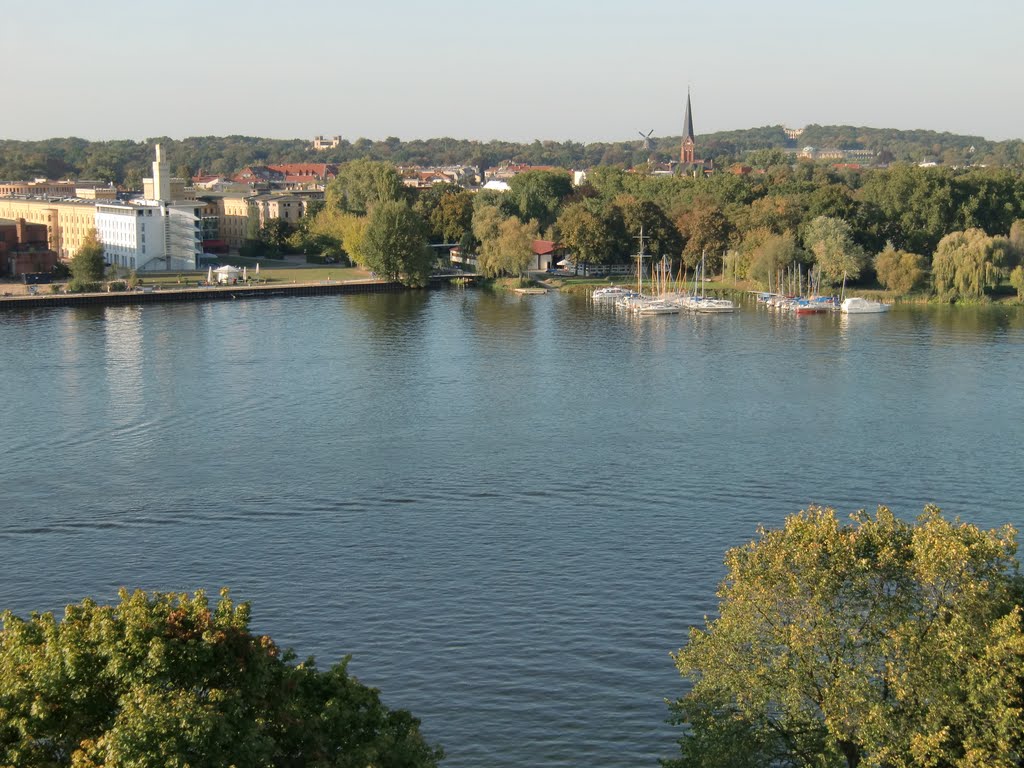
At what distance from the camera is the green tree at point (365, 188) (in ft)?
112

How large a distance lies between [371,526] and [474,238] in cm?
2349

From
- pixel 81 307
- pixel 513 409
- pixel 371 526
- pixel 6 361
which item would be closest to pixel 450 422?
pixel 513 409

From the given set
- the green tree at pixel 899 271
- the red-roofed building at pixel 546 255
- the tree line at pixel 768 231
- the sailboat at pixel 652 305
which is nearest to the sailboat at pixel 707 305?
the sailboat at pixel 652 305

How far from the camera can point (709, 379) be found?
16.8 meters

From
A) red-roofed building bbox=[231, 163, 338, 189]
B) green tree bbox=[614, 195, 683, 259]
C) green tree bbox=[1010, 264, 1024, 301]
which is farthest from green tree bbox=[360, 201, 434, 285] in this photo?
red-roofed building bbox=[231, 163, 338, 189]

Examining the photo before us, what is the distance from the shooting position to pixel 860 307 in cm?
2439

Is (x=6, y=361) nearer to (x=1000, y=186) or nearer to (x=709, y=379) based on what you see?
(x=709, y=379)

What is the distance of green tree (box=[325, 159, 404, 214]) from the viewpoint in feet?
112

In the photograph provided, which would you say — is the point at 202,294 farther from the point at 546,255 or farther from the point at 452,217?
the point at 452,217

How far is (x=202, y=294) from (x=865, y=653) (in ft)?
76.2

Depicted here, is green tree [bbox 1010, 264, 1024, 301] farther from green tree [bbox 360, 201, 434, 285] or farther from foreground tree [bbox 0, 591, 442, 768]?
foreground tree [bbox 0, 591, 442, 768]

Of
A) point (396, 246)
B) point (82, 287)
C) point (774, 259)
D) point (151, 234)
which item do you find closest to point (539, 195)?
point (396, 246)

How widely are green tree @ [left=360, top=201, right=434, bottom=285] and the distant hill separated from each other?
31.7 m

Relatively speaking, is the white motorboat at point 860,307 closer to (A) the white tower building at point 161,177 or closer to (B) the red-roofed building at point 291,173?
(A) the white tower building at point 161,177
